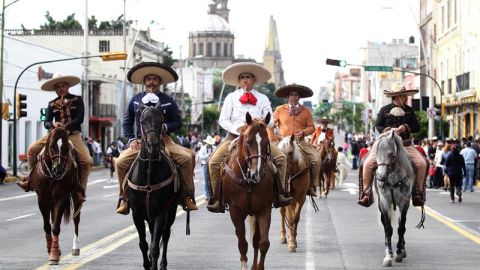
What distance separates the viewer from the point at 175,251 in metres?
15.9

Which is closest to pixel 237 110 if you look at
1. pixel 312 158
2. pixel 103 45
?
pixel 312 158

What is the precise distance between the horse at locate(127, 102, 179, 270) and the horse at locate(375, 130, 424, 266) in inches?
142

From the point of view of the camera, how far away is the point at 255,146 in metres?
A: 12.6

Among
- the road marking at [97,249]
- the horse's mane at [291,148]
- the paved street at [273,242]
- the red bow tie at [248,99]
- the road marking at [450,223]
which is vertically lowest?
the road marking at [450,223]

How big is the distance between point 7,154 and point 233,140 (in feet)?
161

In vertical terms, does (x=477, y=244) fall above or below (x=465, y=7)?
below

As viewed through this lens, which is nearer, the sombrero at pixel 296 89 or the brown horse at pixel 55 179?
the brown horse at pixel 55 179

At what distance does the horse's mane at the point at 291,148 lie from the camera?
55.8 ft

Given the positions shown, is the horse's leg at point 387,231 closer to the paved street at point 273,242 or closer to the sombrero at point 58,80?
the paved street at point 273,242

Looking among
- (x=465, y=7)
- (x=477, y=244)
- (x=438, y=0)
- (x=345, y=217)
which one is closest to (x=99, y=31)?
(x=438, y=0)

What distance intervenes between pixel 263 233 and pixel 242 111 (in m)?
2.04

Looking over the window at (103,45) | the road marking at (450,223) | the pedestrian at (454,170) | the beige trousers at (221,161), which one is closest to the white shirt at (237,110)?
the beige trousers at (221,161)

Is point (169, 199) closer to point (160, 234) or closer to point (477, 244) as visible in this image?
point (160, 234)

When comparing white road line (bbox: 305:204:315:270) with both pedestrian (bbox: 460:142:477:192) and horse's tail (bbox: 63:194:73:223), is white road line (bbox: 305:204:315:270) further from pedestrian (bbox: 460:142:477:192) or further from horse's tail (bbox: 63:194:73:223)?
pedestrian (bbox: 460:142:477:192)
